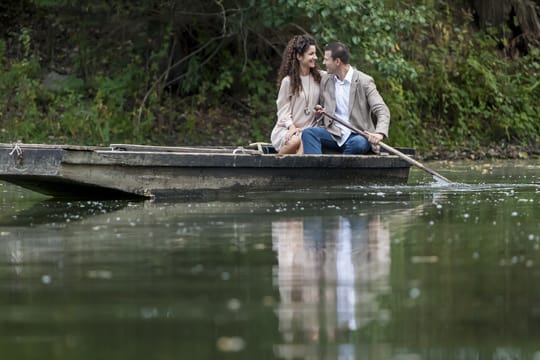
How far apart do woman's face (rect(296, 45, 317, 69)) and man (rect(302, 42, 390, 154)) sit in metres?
0.20

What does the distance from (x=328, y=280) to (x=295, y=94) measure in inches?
267

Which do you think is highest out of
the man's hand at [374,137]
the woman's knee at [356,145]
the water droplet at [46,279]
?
the man's hand at [374,137]

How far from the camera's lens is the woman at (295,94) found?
13.3m

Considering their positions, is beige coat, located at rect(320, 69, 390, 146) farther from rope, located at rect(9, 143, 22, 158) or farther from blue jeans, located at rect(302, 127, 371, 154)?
rope, located at rect(9, 143, 22, 158)

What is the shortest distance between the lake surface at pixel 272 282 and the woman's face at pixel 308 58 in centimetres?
234

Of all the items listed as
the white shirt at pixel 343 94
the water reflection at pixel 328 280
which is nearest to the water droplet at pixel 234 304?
the water reflection at pixel 328 280

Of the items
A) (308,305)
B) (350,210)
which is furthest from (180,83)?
(308,305)

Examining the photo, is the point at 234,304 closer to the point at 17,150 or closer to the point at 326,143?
the point at 17,150

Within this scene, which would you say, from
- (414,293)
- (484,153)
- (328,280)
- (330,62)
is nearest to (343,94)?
(330,62)

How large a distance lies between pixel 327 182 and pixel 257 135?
6.95m

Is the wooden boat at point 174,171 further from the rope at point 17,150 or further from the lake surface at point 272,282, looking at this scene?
the lake surface at point 272,282

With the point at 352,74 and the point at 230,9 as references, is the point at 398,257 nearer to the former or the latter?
the point at 352,74

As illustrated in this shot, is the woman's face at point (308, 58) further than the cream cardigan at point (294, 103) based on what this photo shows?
No

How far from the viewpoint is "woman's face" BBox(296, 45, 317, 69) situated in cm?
1325
